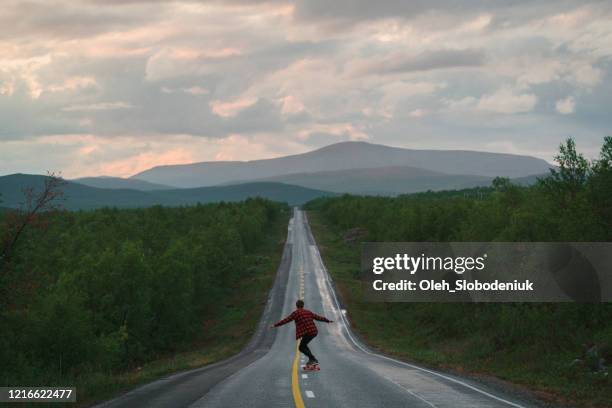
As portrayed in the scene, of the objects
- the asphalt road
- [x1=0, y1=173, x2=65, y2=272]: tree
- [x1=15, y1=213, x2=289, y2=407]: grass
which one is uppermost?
[x1=0, y1=173, x2=65, y2=272]: tree

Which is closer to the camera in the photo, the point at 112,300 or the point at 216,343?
the point at 112,300

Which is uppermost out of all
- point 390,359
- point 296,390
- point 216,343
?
point 296,390

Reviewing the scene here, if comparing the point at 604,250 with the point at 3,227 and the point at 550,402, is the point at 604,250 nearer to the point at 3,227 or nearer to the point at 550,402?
the point at 550,402

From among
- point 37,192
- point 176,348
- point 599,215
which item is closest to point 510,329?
point 599,215

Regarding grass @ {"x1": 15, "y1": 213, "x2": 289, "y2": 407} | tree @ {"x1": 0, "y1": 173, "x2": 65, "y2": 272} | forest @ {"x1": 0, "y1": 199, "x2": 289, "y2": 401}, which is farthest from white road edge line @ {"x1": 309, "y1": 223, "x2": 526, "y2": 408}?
tree @ {"x1": 0, "y1": 173, "x2": 65, "y2": 272}

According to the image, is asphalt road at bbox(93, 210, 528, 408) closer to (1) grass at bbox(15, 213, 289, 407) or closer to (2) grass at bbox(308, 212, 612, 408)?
(1) grass at bbox(15, 213, 289, 407)

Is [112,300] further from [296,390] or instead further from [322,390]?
[322,390]

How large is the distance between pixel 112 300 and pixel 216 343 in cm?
1076

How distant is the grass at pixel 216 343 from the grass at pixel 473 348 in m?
11.1

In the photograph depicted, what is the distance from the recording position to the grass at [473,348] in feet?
85.7

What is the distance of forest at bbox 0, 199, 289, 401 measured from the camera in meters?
29.3

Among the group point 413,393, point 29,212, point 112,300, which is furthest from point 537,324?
point 112,300

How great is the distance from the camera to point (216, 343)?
67.5 m

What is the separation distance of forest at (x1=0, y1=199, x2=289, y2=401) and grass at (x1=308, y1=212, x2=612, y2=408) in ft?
43.9
